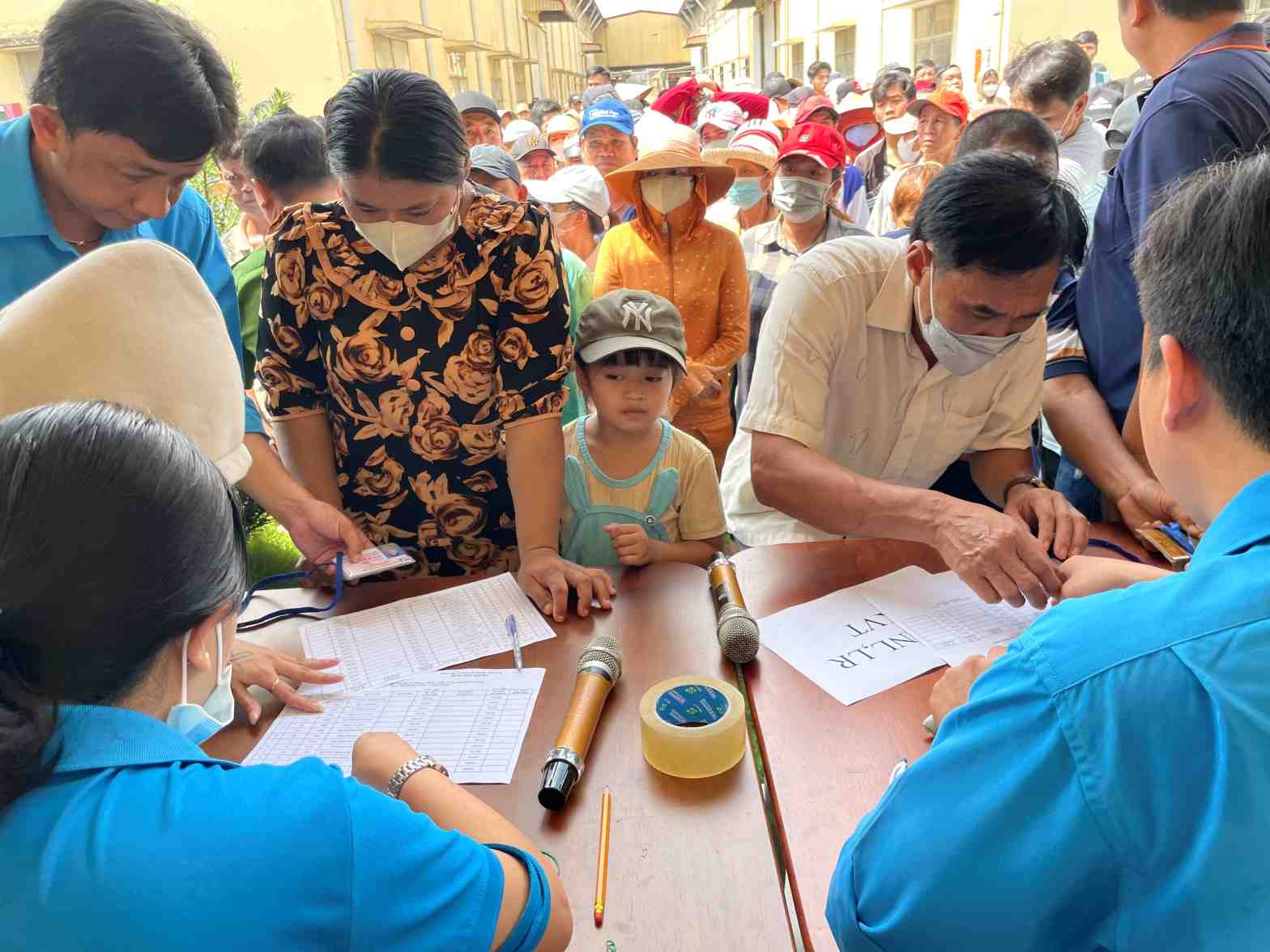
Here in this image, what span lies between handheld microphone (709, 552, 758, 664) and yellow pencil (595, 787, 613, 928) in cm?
34

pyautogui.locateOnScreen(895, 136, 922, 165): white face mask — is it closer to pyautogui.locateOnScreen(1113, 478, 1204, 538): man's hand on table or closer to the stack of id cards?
pyautogui.locateOnScreen(1113, 478, 1204, 538): man's hand on table

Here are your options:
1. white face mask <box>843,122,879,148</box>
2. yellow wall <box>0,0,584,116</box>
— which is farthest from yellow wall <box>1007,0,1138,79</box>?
yellow wall <box>0,0,584,116</box>

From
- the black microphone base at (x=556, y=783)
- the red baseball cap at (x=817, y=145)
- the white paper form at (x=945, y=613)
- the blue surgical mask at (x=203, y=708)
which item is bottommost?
the white paper form at (x=945, y=613)

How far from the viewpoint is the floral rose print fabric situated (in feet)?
5.40

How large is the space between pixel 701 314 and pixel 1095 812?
279cm

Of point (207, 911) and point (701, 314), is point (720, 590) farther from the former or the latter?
point (701, 314)

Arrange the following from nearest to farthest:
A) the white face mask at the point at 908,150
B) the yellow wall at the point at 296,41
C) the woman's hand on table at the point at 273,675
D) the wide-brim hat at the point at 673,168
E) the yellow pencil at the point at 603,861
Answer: the yellow pencil at the point at 603,861 → the woman's hand on table at the point at 273,675 → the wide-brim hat at the point at 673,168 → the white face mask at the point at 908,150 → the yellow wall at the point at 296,41

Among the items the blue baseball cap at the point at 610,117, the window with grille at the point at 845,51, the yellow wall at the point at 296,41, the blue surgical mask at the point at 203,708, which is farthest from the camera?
the window with grille at the point at 845,51

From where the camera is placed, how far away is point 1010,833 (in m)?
0.69

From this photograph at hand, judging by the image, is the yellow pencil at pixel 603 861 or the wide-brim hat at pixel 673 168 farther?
the wide-brim hat at pixel 673 168

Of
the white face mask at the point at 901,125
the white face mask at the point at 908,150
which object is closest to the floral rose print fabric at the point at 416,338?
the white face mask at the point at 908,150

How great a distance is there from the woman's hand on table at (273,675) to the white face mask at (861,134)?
678 cm

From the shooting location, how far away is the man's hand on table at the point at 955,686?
1118 mm

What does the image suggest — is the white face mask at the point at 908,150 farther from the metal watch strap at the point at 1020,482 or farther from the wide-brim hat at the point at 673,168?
the metal watch strap at the point at 1020,482
